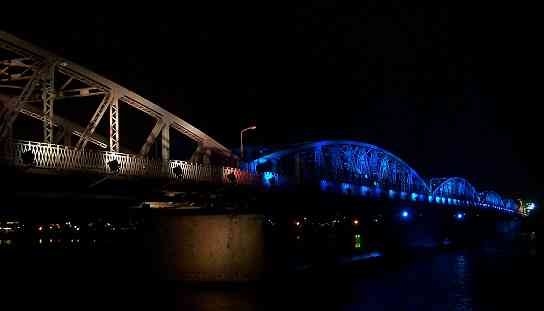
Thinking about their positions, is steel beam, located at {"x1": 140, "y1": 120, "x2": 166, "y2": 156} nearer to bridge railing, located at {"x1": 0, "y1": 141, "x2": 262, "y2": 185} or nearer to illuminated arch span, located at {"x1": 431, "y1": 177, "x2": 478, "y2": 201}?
Result: bridge railing, located at {"x1": 0, "y1": 141, "x2": 262, "y2": 185}

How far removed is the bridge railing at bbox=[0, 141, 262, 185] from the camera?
3012 cm

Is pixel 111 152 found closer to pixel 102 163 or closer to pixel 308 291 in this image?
pixel 102 163

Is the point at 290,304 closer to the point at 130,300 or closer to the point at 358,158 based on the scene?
the point at 130,300

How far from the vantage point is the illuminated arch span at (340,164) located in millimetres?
76062

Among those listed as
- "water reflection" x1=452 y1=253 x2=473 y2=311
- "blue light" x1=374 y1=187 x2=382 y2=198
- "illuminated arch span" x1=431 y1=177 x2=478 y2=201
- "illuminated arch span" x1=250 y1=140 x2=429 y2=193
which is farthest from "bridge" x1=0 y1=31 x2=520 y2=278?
"illuminated arch span" x1=431 y1=177 x2=478 y2=201

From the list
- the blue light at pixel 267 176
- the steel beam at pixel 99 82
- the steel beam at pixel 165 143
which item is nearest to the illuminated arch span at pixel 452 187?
the blue light at pixel 267 176

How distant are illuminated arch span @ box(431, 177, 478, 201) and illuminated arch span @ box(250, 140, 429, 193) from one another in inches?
1510

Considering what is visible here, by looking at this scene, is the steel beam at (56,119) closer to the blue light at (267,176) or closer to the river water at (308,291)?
the river water at (308,291)

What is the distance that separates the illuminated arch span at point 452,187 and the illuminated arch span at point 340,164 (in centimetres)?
3835

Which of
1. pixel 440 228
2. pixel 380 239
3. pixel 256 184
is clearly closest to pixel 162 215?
pixel 256 184

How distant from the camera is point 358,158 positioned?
98.5 m

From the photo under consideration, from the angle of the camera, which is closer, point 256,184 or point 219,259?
point 219,259

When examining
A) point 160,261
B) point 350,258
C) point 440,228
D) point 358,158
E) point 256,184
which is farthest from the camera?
point 440,228

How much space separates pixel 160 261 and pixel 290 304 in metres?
13.1
